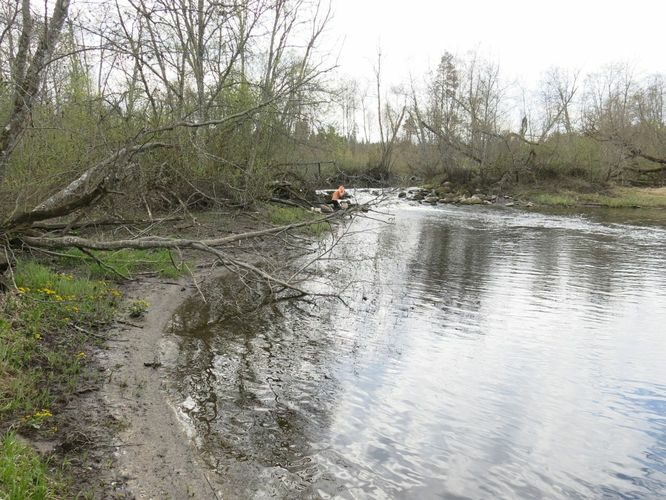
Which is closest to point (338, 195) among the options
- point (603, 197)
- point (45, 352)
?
point (45, 352)

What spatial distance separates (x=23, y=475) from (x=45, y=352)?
252cm

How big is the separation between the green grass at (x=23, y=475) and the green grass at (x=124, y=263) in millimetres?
4903

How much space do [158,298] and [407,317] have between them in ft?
14.2

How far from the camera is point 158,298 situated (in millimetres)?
8789

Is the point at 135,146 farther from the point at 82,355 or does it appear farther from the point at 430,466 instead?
the point at 430,466

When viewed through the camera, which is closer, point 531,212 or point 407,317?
point 407,317

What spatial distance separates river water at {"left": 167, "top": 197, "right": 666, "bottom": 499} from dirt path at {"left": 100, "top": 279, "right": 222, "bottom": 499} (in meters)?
0.19

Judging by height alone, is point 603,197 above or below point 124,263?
above

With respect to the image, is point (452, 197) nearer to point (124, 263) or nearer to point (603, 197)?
point (603, 197)

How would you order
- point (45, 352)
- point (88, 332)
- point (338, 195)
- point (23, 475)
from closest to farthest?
point (23, 475)
point (45, 352)
point (88, 332)
point (338, 195)

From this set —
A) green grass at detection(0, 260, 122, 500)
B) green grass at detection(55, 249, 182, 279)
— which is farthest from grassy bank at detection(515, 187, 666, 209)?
green grass at detection(0, 260, 122, 500)

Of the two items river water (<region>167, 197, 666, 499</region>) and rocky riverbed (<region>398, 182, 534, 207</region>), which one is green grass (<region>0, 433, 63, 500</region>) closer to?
river water (<region>167, 197, 666, 499</region>)

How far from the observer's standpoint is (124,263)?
383 inches

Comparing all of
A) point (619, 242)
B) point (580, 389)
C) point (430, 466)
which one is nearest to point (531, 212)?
point (619, 242)
